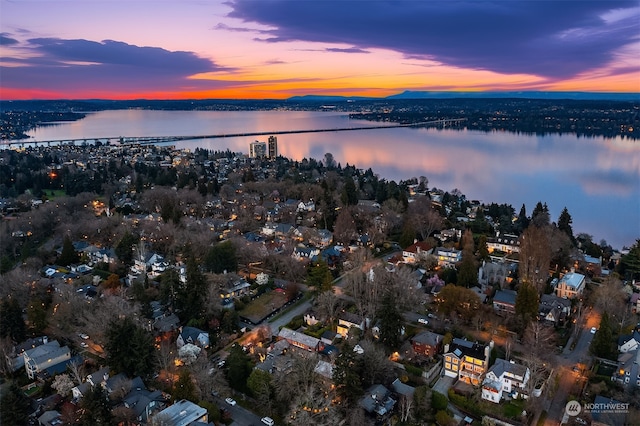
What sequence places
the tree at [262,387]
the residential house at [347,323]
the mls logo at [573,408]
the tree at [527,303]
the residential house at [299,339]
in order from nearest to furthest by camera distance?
the mls logo at [573,408], the tree at [262,387], the residential house at [299,339], the tree at [527,303], the residential house at [347,323]

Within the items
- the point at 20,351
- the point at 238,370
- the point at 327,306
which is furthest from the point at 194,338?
the point at 20,351

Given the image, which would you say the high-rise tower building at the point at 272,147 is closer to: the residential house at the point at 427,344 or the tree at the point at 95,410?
the residential house at the point at 427,344

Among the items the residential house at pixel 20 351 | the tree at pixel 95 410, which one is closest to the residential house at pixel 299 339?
the tree at pixel 95 410

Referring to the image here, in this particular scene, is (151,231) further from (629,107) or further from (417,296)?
(629,107)

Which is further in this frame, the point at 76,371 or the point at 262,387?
the point at 76,371

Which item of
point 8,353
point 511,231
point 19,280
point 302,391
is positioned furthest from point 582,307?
point 19,280

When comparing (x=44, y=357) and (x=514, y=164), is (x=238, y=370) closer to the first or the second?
(x=44, y=357)
